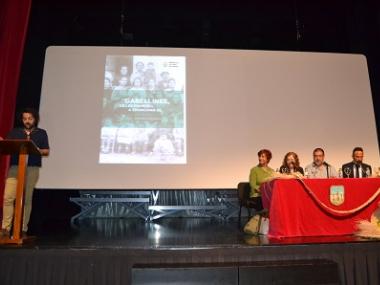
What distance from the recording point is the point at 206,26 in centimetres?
569

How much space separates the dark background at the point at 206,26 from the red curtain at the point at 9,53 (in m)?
0.93

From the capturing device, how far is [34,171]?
3.24 metres

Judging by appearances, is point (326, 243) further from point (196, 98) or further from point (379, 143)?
point (379, 143)

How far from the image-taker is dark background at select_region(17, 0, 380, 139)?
211 inches

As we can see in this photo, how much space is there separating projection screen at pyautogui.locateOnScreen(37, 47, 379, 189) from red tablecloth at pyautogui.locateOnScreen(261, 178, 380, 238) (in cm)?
166

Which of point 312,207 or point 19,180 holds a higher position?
point 19,180

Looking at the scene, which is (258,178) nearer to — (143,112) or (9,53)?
(143,112)

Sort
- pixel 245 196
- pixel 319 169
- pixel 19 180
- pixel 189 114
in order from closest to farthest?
pixel 19 180
pixel 245 196
pixel 319 169
pixel 189 114

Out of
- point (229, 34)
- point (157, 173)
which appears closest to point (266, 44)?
point (229, 34)

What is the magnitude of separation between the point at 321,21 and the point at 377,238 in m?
4.24

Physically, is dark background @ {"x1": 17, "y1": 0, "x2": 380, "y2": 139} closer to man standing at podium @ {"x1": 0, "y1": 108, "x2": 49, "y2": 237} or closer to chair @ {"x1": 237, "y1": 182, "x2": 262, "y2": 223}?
man standing at podium @ {"x1": 0, "y1": 108, "x2": 49, "y2": 237}

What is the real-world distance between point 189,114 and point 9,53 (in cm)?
241

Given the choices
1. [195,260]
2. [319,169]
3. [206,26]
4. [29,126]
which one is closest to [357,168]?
[319,169]

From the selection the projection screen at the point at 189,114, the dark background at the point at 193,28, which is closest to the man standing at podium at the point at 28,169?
the projection screen at the point at 189,114
